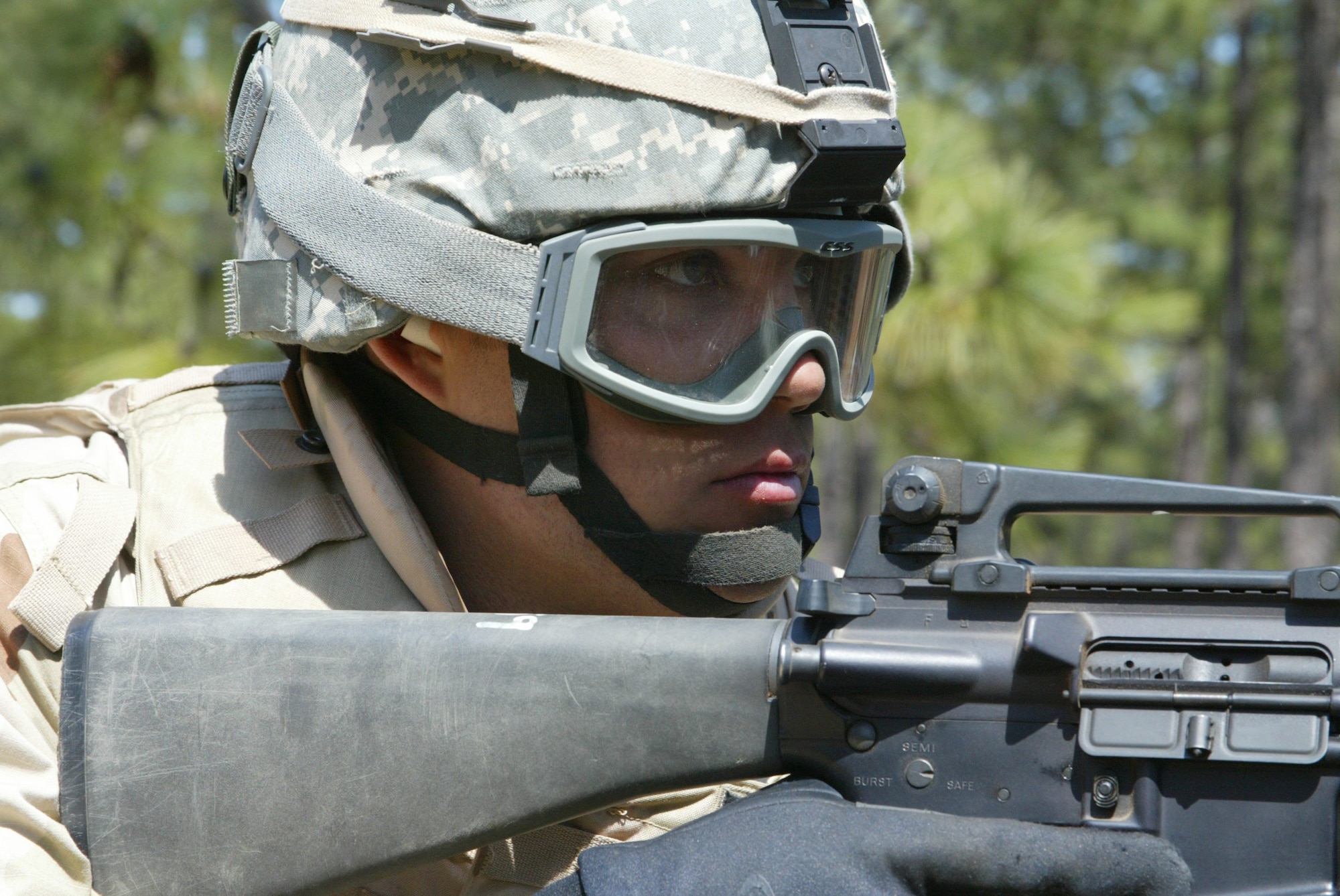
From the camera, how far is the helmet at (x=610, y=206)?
2.04 m

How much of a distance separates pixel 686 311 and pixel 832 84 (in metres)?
0.44

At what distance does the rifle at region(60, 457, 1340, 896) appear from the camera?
1.65m

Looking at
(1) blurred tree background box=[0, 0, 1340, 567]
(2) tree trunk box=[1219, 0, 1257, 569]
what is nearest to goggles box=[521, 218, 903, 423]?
(1) blurred tree background box=[0, 0, 1340, 567]

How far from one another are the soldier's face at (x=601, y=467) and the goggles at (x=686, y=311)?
0.22 feet

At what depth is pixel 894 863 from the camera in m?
1.55

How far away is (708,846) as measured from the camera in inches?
63.1

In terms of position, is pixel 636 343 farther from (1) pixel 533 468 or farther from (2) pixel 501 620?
(2) pixel 501 620

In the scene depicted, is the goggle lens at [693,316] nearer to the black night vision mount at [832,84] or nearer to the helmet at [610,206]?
the helmet at [610,206]

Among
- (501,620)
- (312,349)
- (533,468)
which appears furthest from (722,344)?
(312,349)

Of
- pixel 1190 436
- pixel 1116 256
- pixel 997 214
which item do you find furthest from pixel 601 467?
pixel 1190 436

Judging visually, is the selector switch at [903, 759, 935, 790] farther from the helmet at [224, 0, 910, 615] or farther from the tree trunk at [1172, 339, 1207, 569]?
the tree trunk at [1172, 339, 1207, 569]

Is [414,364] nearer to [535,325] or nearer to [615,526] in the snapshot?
[535,325]

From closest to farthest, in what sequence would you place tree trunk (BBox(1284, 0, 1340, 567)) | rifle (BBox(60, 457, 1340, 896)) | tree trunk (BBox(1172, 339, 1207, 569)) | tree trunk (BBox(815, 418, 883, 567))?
rifle (BBox(60, 457, 1340, 896)), tree trunk (BBox(1284, 0, 1340, 567)), tree trunk (BBox(815, 418, 883, 567)), tree trunk (BBox(1172, 339, 1207, 569))

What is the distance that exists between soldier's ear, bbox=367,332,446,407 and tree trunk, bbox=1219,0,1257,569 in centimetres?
1342
